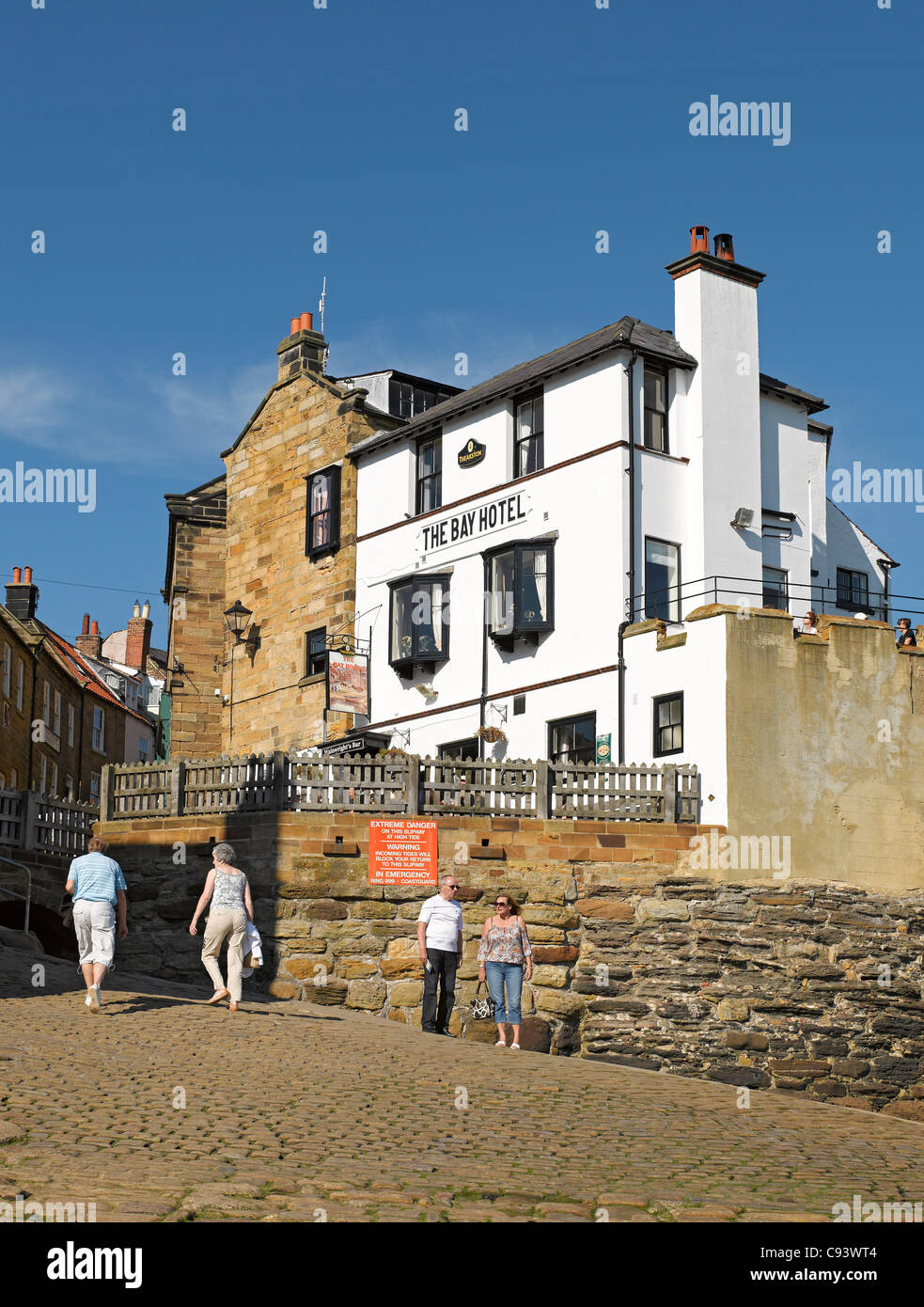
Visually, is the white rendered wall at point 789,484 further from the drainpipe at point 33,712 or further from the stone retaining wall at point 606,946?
the drainpipe at point 33,712

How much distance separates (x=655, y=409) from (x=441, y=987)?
1378cm

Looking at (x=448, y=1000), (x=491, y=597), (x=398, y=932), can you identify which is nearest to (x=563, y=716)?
(x=491, y=597)

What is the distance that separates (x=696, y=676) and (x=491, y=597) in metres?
6.06

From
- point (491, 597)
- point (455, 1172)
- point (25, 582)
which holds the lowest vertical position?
point (455, 1172)

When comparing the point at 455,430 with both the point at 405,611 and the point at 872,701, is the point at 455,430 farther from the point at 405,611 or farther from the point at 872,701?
the point at 872,701

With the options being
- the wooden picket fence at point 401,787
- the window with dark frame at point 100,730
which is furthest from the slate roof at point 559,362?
the window with dark frame at point 100,730

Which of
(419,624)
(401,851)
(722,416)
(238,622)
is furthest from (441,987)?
(238,622)

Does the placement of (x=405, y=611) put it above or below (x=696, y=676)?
above

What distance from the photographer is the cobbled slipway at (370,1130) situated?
8.95m

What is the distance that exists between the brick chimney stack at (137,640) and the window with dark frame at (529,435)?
1681 inches

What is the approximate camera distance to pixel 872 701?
25500 millimetres

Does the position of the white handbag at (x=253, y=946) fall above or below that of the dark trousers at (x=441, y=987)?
above

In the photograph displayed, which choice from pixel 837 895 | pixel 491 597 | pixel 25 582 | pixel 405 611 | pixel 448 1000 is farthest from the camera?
pixel 25 582

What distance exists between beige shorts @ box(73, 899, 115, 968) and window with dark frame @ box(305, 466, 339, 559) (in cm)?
1903
